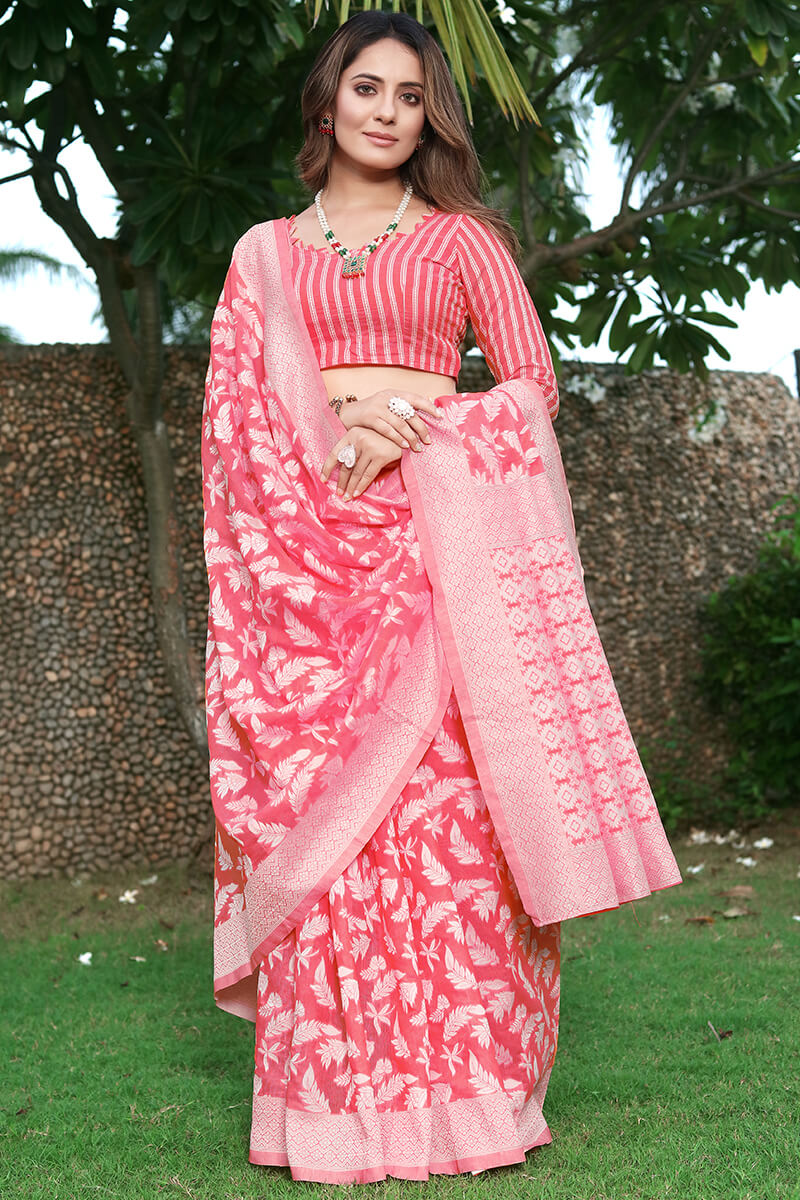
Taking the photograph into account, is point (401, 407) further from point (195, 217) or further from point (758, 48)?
point (758, 48)

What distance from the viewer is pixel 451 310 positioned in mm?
Result: 2234

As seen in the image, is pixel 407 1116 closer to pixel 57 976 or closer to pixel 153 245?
pixel 57 976

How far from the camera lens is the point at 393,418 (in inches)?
82.7

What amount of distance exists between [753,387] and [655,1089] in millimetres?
4789

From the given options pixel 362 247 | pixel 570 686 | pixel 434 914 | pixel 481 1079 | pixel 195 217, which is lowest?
pixel 481 1079

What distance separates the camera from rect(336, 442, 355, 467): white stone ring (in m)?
2.10

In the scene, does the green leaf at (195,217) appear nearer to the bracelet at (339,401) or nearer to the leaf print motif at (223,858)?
the bracelet at (339,401)

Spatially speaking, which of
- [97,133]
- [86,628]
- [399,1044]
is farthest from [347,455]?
[86,628]

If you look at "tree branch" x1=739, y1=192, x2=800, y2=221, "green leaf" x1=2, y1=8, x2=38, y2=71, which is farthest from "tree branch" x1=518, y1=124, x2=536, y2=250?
"green leaf" x1=2, y1=8, x2=38, y2=71

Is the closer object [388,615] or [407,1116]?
[407,1116]

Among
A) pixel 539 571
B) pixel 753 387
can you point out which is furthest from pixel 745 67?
pixel 539 571

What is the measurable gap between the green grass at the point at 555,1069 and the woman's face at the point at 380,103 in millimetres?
1461

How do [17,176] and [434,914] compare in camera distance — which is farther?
[17,176]

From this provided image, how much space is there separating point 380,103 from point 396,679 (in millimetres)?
1086
